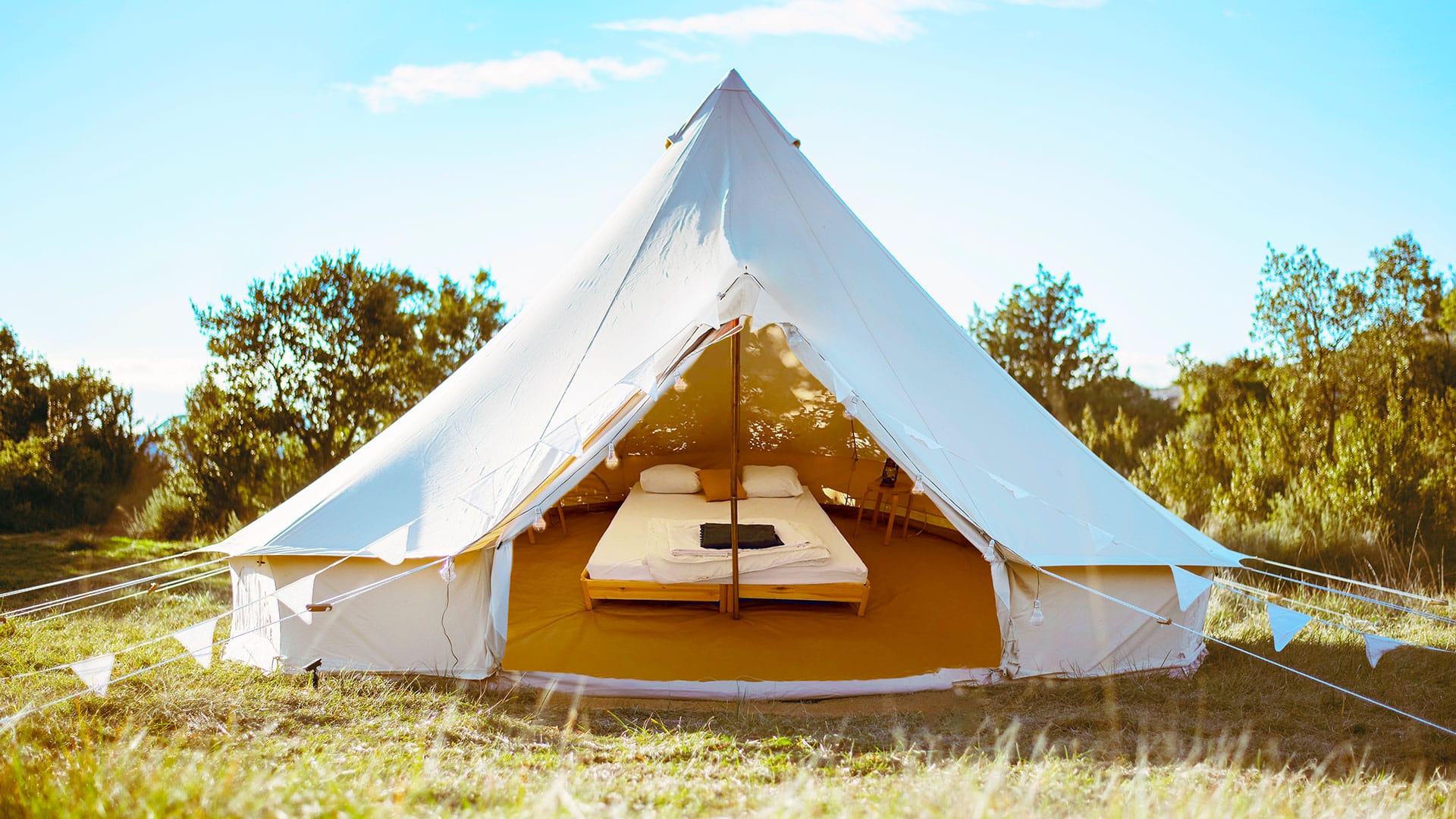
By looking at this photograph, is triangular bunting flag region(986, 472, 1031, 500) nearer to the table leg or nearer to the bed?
the bed

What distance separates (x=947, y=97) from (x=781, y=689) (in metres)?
4.67

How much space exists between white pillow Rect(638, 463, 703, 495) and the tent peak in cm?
327

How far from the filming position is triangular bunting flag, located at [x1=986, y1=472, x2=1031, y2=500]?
3525 millimetres

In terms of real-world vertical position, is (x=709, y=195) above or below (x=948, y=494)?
above

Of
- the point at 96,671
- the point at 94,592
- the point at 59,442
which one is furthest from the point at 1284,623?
the point at 59,442

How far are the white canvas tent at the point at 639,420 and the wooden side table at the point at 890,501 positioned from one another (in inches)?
88.4

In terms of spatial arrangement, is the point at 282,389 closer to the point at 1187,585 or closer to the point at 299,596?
the point at 299,596

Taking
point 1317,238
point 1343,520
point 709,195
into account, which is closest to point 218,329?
point 709,195

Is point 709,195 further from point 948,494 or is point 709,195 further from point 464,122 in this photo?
point 464,122

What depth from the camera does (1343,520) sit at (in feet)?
20.6

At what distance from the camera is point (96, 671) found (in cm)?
281

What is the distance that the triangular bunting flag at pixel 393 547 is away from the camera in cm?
338

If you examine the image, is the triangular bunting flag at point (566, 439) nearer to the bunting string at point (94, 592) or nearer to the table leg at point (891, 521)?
the bunting string at point (94, 592)

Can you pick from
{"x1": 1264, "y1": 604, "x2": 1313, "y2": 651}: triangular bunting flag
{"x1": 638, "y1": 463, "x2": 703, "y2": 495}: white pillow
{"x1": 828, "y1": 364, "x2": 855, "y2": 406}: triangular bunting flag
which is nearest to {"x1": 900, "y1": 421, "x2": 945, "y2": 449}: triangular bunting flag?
{"x1": 828, "y1": 364, "x2": 855, "y2": 406}: triangular bunting flag
